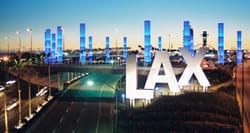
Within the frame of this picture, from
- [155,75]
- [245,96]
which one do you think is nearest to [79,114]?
[155,75]

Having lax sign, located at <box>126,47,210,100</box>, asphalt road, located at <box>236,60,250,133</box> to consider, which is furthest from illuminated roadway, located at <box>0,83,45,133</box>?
asphalt road, located at <box>236,60,250,133</box>

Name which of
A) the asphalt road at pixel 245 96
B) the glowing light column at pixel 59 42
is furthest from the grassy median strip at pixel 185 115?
the glowing light column at pixel 59 42

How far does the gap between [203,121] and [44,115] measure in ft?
71.7

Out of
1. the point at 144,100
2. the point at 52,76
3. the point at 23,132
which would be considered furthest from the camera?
the point at 52,76

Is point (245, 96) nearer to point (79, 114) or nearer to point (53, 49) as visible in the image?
point (79, 114)

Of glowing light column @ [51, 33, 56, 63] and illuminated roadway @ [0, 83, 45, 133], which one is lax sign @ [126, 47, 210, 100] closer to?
illuminated roadway @ [0, 83, 45, 133]

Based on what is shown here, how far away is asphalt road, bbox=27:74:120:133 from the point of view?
51.3 meters

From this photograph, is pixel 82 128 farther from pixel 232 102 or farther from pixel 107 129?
pixel 232 102

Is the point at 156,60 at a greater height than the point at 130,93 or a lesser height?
greater

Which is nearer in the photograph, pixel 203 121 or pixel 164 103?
pixel 203 121

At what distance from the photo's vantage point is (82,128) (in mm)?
51562

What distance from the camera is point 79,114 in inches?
2410

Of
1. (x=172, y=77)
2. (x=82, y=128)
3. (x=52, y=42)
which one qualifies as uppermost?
(x=52, y=42)

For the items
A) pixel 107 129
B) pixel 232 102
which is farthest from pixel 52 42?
pixel 107 129
